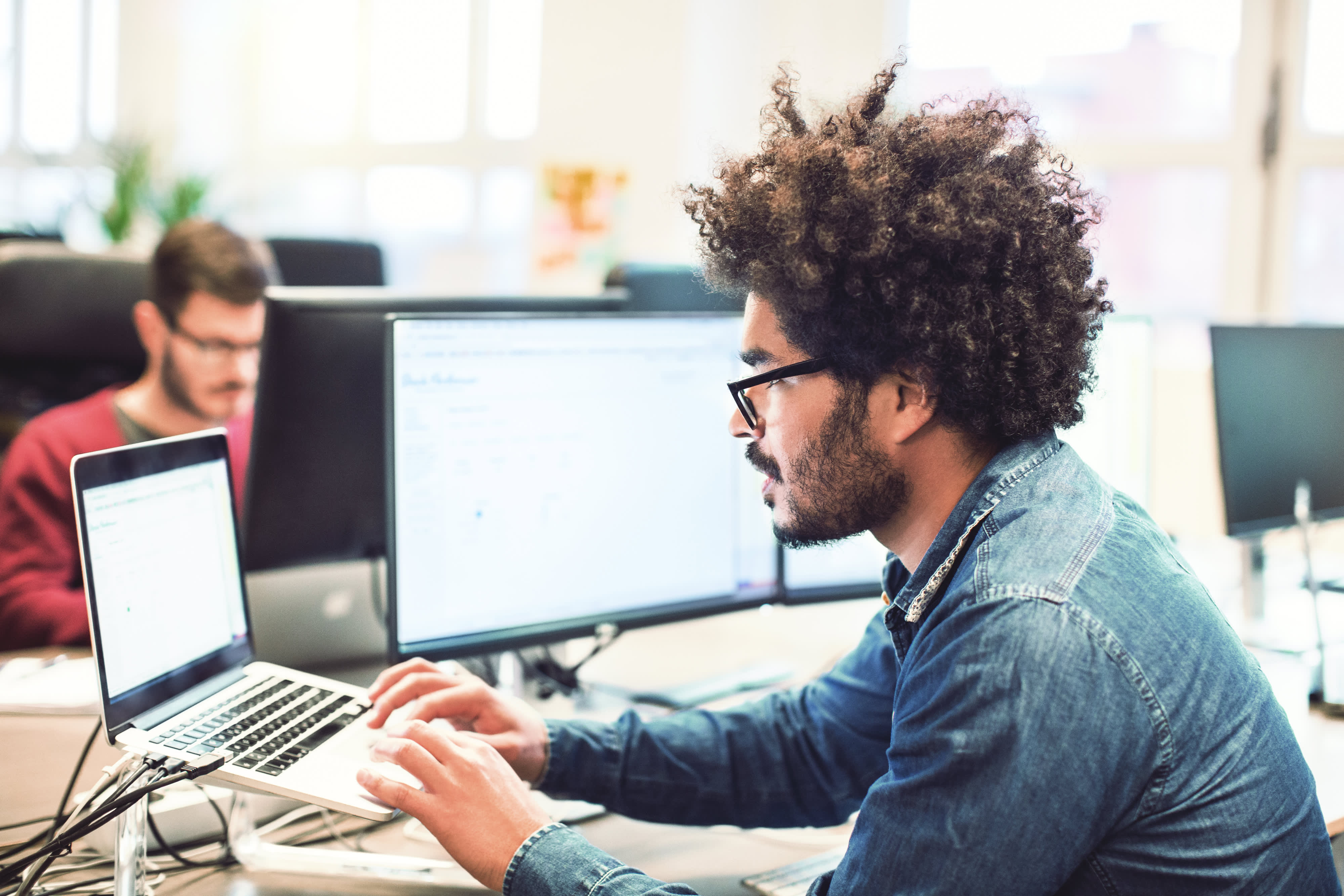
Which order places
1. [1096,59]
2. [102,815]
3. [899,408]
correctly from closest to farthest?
[102,815] → [899,408] → [1096,59]

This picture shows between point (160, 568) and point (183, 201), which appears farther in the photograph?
point (183, 201)

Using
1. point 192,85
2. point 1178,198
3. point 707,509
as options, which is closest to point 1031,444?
point 707,509

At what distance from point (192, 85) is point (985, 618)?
555 centimetres

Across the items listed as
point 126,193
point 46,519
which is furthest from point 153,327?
point 126,193

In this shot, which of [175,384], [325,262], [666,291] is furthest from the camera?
[325,262]

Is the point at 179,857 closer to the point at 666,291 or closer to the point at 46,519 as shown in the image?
the point at 666,291

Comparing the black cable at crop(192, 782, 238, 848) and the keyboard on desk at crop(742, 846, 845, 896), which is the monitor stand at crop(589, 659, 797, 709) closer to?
the keyboard on desk at crop(742, 846, 845, 896)

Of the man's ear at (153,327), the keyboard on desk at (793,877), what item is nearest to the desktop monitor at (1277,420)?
the keyboard on desk at (793,877)

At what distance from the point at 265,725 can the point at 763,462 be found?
464 millimetres

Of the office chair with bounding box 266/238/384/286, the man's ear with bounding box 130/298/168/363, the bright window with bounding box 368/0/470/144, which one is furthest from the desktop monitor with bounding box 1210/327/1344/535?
the bright window with bounding box 368/0/470/144

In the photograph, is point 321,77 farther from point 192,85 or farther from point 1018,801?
point 1018,801

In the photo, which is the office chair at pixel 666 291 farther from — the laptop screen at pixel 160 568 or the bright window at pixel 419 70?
the bright window at pixel 419 70

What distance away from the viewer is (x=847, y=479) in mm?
868

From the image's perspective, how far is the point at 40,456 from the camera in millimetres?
1800
